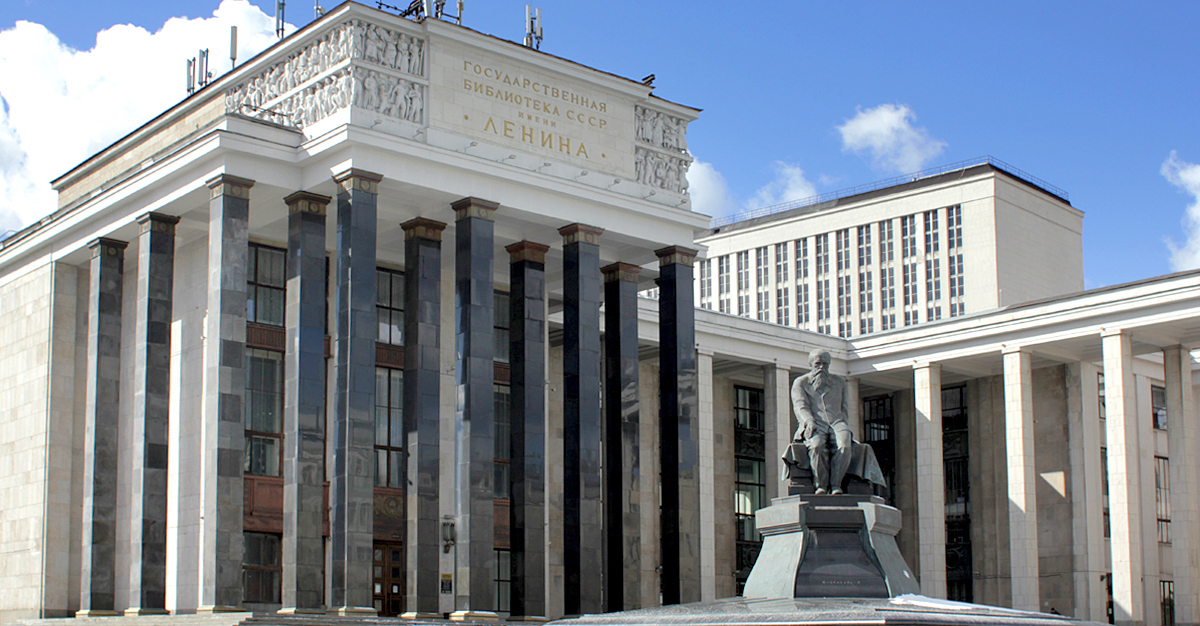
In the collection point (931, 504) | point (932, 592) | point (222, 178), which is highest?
point (222, 178)

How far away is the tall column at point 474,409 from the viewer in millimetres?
36281

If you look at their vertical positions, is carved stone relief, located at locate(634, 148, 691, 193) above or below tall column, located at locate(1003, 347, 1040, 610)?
above

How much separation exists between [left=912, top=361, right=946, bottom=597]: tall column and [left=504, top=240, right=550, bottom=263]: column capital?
21251mm

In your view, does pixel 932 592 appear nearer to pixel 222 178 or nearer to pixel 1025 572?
pixel 1025 572

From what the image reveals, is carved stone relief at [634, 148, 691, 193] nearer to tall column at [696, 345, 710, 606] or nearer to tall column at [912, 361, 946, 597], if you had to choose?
tall column at [696, 345, 710, 606]

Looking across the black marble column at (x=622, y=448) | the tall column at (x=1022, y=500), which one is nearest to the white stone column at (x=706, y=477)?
the black marble column at (x=622, y=448)

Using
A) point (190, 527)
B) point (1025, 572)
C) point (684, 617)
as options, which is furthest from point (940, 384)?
point (684, 617)

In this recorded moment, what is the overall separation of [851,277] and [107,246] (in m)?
52.5

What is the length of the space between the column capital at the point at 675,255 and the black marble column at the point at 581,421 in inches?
111

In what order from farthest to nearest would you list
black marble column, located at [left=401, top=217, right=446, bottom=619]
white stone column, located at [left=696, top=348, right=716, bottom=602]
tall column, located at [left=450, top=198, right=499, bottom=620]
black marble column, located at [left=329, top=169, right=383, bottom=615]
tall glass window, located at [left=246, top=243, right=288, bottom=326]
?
white stone column, located at [left=696, top=348, right=716, bottom=602], tall glass window, located at [left=246, top=243, right=288, bottom=326], black marble column, located at [left=401, top=217, right=446, bottom=619], tall column, located at [left=450, top=198, right=499, bottom=620], black marble column, located at [left=329, top=169, right=383, bottom=615]

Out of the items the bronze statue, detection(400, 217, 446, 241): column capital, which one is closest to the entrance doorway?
detection(400, 217, 446, 241): column capital

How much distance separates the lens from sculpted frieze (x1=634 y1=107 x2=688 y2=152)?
142 feet

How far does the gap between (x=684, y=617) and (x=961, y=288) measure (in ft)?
198

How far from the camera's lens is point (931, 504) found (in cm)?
5562
